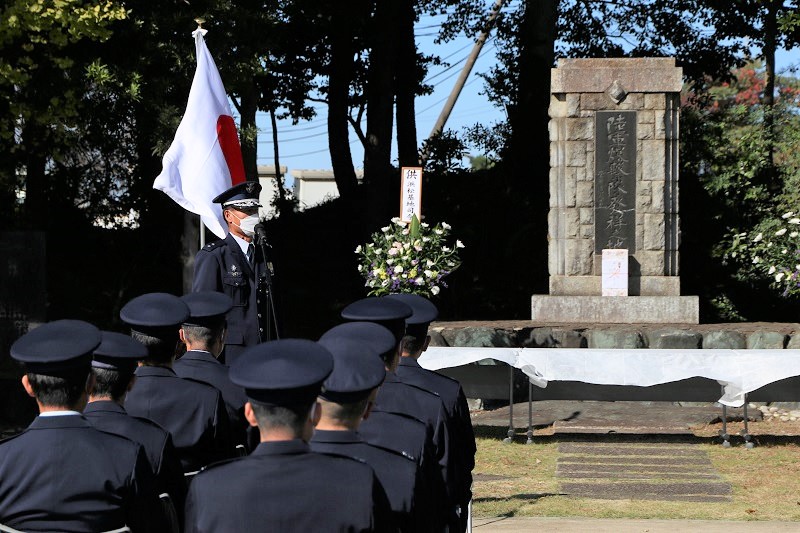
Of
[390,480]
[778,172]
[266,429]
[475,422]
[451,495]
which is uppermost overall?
[778,172]

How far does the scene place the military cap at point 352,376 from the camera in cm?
349

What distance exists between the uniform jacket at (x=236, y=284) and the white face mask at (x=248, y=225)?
10cm

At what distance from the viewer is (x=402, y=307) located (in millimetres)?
4945

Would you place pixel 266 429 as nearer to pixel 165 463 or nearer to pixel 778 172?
pixel 165 463

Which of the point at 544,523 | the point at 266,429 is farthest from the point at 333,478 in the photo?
the point at 544,523

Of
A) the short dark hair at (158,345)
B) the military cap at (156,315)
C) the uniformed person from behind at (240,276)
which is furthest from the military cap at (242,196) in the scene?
the short dark hair at (158,345)

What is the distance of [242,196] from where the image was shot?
7352mm

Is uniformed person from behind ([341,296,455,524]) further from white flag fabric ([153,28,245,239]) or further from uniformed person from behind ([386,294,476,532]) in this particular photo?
white flag fabric ([153,28,245,239])

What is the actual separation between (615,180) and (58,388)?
42.8ft

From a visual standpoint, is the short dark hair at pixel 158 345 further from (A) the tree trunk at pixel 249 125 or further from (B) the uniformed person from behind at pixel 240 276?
(A) the tree trunk at pixel 249 125

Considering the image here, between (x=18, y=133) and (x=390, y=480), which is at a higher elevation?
(x=18, y=133)

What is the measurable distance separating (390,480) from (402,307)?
1285 mm

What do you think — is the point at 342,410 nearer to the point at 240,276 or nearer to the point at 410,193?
the point at 240,276

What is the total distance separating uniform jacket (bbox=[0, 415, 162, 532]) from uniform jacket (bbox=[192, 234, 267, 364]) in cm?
336
